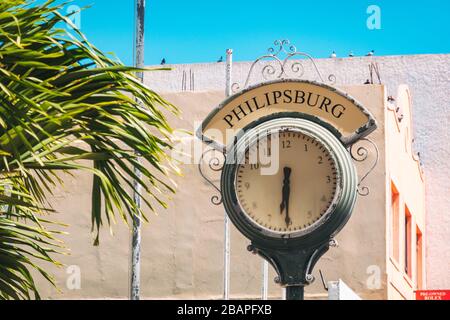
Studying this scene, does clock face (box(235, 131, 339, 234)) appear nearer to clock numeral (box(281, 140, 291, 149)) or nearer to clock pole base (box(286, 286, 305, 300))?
clock numeral (box(281, 140, 291, 149))

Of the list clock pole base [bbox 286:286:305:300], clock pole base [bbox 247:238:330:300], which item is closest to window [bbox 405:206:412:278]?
clock pole base [bbox 247:238:330:300]

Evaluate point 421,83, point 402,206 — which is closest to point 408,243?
point 402,206

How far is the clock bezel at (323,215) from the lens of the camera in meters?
8.57

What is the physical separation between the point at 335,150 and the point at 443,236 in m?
24.6

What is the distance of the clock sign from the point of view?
28.1 feet

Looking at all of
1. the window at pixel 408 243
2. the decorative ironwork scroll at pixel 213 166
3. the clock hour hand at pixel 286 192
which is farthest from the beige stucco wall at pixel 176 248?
the clock hour hand at pixel 286 192

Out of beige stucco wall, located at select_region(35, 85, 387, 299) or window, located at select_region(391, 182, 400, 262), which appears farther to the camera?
window, located at select_region(391, 182, 400, 262)

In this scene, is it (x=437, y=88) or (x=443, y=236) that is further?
(x=437, y=88)

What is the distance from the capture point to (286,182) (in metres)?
8.74

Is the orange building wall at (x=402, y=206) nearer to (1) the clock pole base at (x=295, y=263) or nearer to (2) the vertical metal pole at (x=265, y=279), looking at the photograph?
(2) the vertical metal pole at (x=265, y=279)

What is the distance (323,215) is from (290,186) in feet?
1.11

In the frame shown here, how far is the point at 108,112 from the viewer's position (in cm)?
970
